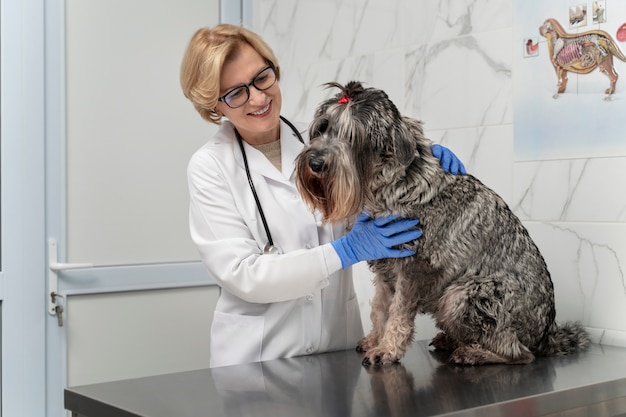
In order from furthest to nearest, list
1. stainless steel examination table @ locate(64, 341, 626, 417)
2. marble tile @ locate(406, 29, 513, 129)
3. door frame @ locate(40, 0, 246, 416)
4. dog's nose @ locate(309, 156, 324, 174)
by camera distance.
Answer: door frame @ locate(40, 0, 246, 416)
marble tile @ locate(406, 29, 513, 129)
dog's nose @ locate(309, 156, 324, 174)
stainless steel examination table @ locate(64, 341, 626, 417)

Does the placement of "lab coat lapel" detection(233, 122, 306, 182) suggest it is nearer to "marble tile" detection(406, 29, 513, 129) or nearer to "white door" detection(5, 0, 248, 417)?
"marble tile" detection(406, 29, 513, 129)

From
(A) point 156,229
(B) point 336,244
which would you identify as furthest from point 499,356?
(A) point 156,229

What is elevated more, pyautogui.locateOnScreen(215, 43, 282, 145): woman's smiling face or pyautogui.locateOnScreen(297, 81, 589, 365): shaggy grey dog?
pyautogui.locateOnScreen(215, 43, 282, 145): woman's smiling face

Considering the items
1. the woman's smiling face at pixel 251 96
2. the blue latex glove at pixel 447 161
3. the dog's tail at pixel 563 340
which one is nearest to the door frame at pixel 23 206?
the woman's smiling face at pixel 251 96

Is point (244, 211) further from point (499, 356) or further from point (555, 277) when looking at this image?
point (555, 277)

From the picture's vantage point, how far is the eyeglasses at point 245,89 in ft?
7.43

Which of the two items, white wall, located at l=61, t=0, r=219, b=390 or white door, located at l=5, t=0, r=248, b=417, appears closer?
white door, located at l=5, t=0, r=248, b=417

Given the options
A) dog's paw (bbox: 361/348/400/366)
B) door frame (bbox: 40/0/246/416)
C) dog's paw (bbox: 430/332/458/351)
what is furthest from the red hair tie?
door frame (bbox: 40/0/246/416)

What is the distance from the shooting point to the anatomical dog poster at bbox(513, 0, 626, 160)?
89.5 inches

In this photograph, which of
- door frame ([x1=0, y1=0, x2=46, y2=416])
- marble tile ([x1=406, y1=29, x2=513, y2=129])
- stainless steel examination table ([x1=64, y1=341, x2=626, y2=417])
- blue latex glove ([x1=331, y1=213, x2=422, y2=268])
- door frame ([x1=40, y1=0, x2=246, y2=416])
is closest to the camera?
stainless steel examination table ([x1=64, y1=341, x2=626, y2=417])

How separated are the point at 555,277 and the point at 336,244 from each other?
0.79 meters

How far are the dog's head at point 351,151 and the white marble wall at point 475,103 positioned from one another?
2.44 feet

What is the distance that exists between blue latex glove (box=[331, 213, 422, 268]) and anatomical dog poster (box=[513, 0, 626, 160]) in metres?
0.74

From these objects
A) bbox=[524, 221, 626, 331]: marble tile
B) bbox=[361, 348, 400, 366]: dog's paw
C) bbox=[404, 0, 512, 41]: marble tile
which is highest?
bbox=[404, 0, 512, 41]: marble tile
